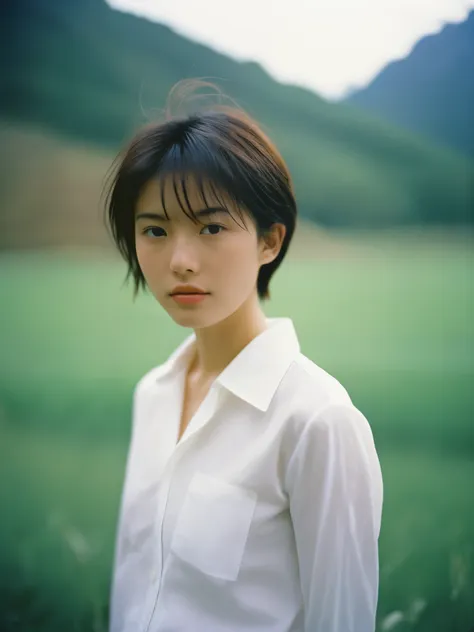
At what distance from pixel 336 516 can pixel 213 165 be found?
1.63 feet

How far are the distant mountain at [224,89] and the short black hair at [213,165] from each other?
353 mm

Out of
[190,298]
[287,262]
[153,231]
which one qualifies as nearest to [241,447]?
[190,298]

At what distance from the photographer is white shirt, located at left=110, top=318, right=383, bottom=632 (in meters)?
0.78

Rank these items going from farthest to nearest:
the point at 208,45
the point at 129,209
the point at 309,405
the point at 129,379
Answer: the point at 129,379, the point at 208,45, the point at 129,209, the point at 309,405

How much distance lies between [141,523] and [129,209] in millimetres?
500

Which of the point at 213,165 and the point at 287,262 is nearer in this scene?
the point at 213,165

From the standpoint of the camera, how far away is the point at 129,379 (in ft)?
4.40

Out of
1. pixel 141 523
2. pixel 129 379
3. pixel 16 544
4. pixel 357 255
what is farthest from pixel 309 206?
pixel 16 544

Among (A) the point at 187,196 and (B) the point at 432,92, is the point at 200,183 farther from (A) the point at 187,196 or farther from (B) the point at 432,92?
(B) the point at 432,92

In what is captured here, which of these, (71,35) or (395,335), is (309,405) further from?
(71,35)

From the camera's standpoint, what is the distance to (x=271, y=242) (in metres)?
0.90

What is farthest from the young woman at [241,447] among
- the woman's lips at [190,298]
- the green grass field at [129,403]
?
the green grass field at [129,403]

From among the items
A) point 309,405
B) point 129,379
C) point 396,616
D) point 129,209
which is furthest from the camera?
point 129,379

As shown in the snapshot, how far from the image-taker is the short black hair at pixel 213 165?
0.81 m
